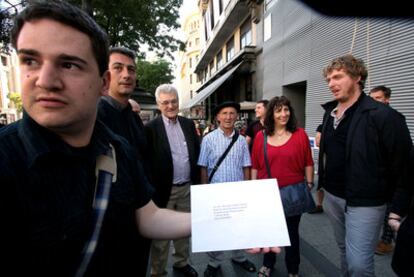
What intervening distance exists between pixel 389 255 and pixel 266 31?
38.0 ft

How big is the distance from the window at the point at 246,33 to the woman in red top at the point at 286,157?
559 inches

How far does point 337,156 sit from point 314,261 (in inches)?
67.6

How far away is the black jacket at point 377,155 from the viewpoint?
2076mm

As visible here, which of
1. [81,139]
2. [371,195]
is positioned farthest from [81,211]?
[371,195]

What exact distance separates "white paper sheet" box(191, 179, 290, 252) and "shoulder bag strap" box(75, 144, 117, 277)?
0.43 meters

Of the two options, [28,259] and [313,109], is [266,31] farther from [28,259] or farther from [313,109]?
[28,259]

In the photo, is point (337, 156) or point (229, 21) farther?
point (229, 21)

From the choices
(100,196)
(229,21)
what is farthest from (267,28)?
(100,196)

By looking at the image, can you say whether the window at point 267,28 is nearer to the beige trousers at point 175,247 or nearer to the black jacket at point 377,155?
the beige trousers at point 175,247

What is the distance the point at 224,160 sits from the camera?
3244 mm

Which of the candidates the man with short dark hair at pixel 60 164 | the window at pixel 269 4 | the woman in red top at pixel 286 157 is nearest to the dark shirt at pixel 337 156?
the woman in red top at pixel 286 157

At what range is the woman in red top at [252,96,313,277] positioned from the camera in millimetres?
2908

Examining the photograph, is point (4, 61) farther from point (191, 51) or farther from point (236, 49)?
point (236, 49)

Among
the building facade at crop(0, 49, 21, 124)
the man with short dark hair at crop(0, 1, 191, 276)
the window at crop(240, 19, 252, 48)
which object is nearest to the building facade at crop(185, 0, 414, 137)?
the window at crop(240, 19, 252, 48)
